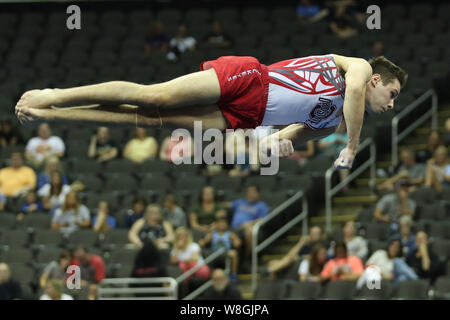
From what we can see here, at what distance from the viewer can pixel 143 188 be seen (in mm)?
13344

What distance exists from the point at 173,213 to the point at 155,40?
212 inches

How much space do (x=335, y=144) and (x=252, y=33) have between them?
12.4ft

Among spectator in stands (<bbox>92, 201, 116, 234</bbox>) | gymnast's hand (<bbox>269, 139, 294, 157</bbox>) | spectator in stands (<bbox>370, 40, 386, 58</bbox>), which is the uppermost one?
spectator in stands (<bbox>370, 40, 386, 58</bbox>)

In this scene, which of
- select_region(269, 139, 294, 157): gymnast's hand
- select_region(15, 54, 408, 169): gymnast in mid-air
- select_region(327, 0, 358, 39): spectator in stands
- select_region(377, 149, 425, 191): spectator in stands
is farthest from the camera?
select_region(327, 0, 358, 39): spectator in stands

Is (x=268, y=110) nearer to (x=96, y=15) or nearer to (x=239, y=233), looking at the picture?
(x=239, y=233)

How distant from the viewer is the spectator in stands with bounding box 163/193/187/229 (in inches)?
481

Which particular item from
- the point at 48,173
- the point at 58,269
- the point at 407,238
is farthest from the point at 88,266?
the point at 407,238

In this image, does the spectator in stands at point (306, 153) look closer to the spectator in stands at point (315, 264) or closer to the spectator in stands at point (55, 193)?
the spectator in stands at point (315, 264)

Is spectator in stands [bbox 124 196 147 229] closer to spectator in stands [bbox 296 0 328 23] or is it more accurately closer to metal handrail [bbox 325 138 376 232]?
metal handrail [bbox 325 138 376 232]

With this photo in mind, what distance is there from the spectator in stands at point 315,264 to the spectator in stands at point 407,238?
974 mm

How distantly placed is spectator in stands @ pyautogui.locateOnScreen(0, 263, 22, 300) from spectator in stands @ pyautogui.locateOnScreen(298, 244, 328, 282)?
352 centimetres

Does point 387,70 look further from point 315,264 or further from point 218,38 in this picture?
point 218,38

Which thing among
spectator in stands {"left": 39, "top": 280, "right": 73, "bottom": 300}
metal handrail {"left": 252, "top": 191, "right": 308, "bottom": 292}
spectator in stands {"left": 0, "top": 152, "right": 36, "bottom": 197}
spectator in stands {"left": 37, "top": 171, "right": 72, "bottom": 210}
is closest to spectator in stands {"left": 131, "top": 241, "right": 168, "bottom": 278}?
spectator in stands {"left": 39, "top": 280, "right": 73, "bottom": 300}
